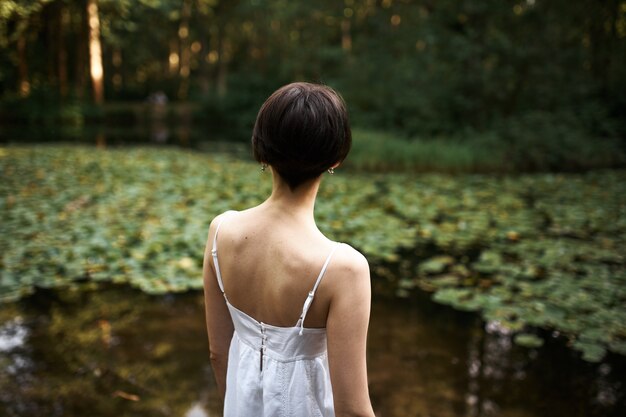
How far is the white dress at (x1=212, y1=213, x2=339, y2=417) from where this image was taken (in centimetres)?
123

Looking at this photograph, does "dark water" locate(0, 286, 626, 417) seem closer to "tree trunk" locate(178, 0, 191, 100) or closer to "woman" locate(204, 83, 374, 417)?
"woman" locate(204, 83, 374, 417)

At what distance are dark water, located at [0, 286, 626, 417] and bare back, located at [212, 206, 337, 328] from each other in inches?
69.2

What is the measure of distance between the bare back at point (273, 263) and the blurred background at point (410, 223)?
1028mm

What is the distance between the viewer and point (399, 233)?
586cm

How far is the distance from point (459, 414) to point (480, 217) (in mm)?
4152

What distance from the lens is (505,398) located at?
2.90 metres

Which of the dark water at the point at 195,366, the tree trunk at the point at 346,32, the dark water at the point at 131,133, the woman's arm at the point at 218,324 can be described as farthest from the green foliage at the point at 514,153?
the tree trunk at the point at 346,32

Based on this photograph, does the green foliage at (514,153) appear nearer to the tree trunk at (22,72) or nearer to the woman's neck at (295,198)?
the woman's neck at (295,198)

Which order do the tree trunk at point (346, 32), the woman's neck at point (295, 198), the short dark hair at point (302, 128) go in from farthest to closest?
1. the tree trunk at point (346, 32)
2. the woman's neck at point (295, 198)
3. the short dark hair at point (302, 128)

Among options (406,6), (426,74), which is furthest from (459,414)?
(406,6)

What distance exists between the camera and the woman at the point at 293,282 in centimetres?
105

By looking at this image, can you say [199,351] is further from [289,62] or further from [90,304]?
[289,62]

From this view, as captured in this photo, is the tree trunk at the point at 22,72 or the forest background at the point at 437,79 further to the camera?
the tree trunk at the point at 22,72

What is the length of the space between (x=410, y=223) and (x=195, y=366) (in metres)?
3.89
